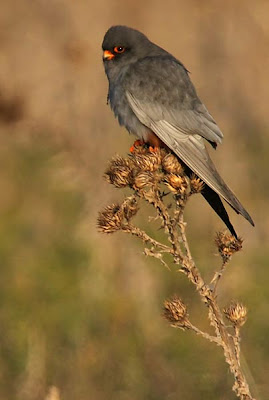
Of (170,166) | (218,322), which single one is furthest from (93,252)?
(218,322)

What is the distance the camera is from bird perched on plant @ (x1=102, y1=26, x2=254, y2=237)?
4113 millimetres

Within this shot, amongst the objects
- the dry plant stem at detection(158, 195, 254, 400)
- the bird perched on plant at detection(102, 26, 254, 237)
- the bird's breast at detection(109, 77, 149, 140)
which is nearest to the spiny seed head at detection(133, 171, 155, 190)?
the dry plant stem at detection(158, 195, 254, 400)

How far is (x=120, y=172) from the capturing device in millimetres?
3125

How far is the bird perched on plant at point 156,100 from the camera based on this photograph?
411 centimetres

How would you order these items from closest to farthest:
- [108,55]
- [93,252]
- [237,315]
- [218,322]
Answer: [218,322], [237,315], [108,55], [93,252]

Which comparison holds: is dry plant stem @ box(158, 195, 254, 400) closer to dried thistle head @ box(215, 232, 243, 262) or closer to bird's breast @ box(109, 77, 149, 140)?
dried thistle head @ box(215, 232, 243, 262)

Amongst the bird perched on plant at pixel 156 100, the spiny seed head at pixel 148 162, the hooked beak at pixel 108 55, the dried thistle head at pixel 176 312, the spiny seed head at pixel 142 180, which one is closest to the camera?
the dried thistle head at pixel 176 312

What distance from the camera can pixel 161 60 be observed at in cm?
460

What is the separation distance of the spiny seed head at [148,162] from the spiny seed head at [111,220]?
8.7 inches

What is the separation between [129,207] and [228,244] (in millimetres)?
401

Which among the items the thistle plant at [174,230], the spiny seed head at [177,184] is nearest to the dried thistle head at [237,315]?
the thistle plant at [174,230]

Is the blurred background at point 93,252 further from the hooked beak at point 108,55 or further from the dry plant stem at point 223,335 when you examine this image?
the hooked beak at point 108,55

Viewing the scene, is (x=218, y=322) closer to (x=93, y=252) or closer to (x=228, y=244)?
(x=228, y=244)

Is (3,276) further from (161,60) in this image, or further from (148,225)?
(161,60)
